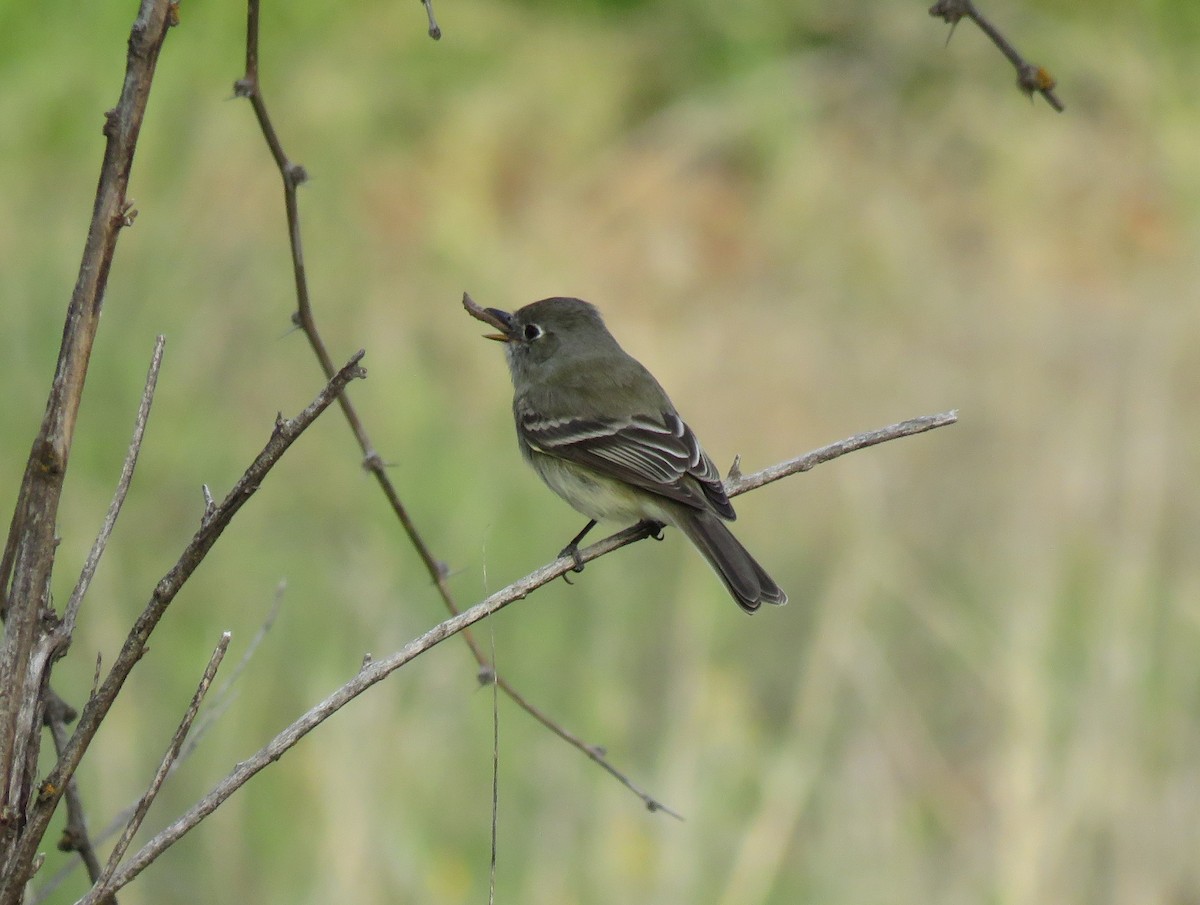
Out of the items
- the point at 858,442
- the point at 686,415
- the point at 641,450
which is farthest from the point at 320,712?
the point at 686,415

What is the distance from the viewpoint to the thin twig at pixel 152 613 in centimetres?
140

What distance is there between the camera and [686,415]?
8.22 meters

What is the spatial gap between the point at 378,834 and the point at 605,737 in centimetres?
81

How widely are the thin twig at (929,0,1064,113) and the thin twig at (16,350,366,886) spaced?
31.8 inches

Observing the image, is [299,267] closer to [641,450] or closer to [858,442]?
[858,442]

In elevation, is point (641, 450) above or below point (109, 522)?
below

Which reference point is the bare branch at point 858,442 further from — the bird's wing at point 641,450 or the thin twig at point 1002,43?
the bird's wing at point 641,450

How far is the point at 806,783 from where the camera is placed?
418 cm

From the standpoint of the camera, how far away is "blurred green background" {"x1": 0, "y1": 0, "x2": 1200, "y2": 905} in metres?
4.08

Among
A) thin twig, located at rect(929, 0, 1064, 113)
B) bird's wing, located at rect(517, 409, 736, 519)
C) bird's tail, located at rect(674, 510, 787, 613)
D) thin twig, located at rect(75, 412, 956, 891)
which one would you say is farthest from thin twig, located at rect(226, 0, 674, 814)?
bird's wing, located at rect(517, 409, 736, 519)

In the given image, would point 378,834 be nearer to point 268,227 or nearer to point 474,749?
point 474,749

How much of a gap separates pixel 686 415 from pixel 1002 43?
254 inches

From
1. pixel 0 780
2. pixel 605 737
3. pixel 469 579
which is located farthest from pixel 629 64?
pixel 0 780

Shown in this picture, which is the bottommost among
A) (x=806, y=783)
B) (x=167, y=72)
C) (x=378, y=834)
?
(x=806, y=783)
